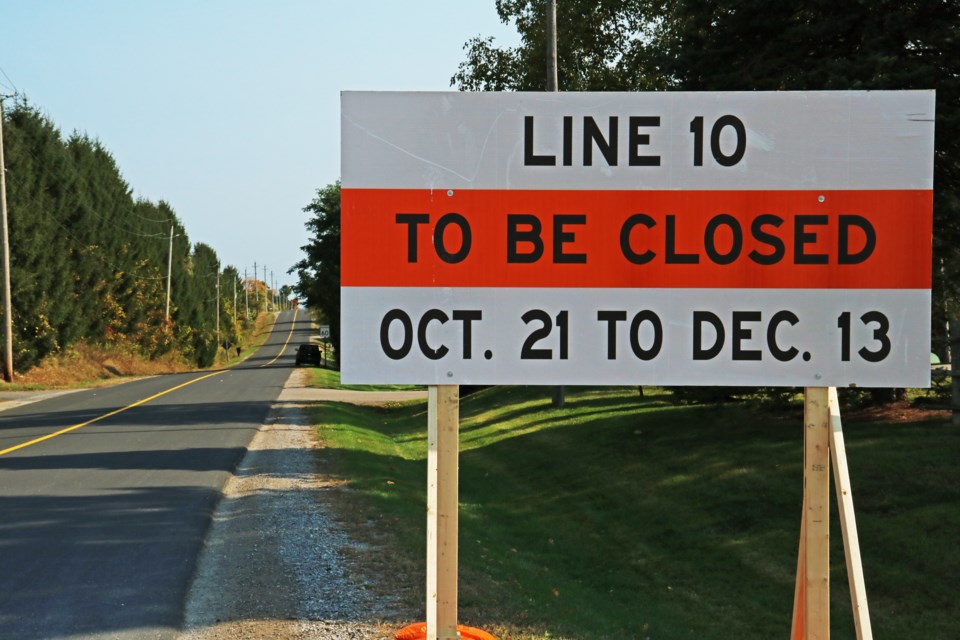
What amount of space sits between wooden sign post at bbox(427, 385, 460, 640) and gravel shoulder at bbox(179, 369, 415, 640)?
A: 2560 millimetres

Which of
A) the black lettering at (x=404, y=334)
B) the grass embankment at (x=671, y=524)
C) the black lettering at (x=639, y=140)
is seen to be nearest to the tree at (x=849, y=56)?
the grass embankment at (x=671, y=524)

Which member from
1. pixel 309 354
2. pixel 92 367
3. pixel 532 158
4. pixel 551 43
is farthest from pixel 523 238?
pixel 309 354

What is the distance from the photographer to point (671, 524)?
42.2 ft

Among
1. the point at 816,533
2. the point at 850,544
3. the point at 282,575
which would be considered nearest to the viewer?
the point at 850,544

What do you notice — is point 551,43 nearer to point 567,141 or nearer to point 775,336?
point 567,141

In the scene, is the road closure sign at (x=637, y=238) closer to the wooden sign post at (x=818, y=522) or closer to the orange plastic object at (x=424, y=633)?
the wooden sign post at (x=818, y=522)

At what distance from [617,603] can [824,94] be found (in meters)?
6.61

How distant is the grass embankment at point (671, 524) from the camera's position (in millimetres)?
9062

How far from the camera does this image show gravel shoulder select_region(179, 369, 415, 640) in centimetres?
698

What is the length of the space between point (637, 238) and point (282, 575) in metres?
5.15

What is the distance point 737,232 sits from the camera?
4.60 metres

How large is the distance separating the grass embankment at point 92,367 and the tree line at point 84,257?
0.60 metres

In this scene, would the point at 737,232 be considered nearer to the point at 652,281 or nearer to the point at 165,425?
the point at 652,281

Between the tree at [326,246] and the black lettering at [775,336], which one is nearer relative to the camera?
the black lettering at [775,336]
